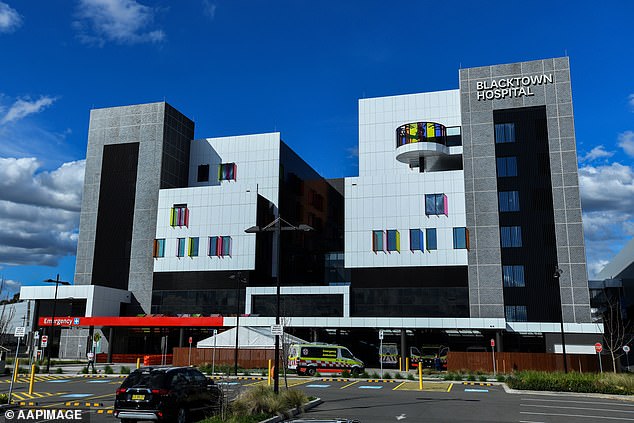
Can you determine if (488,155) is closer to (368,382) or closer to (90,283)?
(368,382)

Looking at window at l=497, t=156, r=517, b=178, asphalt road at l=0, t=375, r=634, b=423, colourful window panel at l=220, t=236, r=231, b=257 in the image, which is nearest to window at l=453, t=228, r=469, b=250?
window at l=497, t=156, r=517, b=178

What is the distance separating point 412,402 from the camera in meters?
25.1

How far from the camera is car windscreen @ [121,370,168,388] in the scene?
54.3 ft

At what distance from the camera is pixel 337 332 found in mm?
60719

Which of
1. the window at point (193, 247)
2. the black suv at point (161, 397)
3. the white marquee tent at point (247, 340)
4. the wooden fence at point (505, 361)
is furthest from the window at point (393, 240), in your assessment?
the black suv at point (161, 397)

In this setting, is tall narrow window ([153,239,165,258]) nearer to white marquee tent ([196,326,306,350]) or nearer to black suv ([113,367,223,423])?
white marquee tent ([196,326,306,350])

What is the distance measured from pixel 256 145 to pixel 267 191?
6.56 meters

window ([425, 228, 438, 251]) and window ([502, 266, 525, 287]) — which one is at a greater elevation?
window ([425, 228, 438, 251])

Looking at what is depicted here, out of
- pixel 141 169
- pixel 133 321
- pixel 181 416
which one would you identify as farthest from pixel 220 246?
pixel 181 416

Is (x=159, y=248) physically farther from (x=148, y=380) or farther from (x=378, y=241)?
(x=148, y=380)

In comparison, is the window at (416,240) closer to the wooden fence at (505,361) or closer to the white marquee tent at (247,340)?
the wooden fence at (505,361)

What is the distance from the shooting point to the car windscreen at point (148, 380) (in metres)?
16.6

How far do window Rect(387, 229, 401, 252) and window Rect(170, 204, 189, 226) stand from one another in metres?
24.8

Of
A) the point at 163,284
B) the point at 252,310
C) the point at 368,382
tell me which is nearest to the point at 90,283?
the point at 163,284
